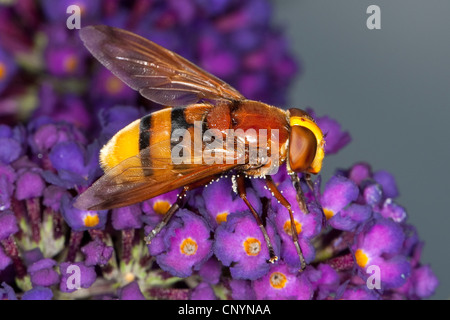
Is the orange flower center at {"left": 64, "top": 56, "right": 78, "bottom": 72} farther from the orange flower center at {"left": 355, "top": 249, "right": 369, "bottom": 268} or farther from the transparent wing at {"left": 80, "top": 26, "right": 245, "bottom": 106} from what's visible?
the orange flower center at {"left": 355, "top": 249, "right": 369, "bottom": 268}

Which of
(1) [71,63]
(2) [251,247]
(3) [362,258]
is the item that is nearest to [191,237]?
(2) [251,247]

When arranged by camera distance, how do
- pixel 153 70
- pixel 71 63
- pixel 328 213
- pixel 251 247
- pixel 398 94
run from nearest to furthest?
pixel 251 247 → pixel 328 213 → pixel 153 70 → pixel 71 63 → pixel 398 94

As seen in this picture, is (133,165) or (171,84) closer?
(133,165)

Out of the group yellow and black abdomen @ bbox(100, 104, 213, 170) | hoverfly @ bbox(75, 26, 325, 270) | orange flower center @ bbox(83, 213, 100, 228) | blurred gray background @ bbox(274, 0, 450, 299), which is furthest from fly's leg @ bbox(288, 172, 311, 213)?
blurred gray background @ bbox(274, 0, 450, 299)

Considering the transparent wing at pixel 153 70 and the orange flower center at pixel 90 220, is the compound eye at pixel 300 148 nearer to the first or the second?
the transparent wing at pixel 153 70

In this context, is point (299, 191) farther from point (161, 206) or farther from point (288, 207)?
point (161, 206)

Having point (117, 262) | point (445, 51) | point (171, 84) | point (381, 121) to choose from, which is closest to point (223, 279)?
point (117, 262)
